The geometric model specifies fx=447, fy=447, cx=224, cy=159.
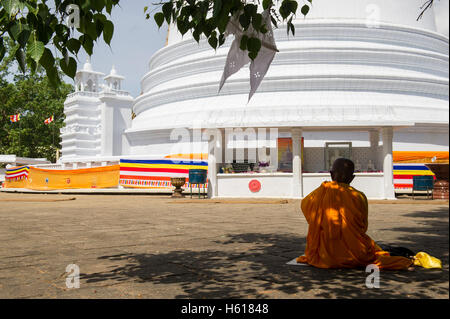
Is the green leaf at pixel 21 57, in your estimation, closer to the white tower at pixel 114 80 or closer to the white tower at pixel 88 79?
the white tower at pixel 114 80

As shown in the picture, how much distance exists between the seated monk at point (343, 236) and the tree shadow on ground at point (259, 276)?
0.09 m

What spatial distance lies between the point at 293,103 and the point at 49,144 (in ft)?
101

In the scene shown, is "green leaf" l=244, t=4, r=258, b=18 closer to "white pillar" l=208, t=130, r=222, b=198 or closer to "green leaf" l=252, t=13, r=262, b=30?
"green leaf" l=252, t=13, r=262, b=30

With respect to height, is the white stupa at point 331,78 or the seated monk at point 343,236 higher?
the white stupa at point 331,78

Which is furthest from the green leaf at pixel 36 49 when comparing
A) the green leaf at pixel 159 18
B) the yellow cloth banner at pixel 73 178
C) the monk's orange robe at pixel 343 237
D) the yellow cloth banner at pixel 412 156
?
the yellow cloth banner at pixel 73 178

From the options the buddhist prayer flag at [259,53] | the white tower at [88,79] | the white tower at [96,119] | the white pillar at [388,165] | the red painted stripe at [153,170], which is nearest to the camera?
the buddhist prayer flag at [259,53]

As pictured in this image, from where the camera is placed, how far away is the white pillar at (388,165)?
44.1 ft

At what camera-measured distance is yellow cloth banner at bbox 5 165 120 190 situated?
65.9 feet

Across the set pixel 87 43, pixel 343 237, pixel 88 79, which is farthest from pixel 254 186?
pixel 88 79

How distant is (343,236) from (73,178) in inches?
765

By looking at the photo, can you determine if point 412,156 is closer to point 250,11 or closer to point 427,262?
point 427,262

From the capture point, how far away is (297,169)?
45.5 ft

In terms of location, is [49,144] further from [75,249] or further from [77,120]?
[75,249]
